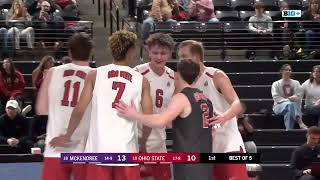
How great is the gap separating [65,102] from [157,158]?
93 cm

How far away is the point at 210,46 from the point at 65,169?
8.33m

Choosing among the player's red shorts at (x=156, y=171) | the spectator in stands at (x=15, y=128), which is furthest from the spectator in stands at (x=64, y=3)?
the player's red shorts at (x=156, y=171)

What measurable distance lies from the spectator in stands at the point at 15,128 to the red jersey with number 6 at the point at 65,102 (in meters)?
5.13

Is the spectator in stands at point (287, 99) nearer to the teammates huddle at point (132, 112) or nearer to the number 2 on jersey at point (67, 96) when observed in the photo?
the teammates huddle at point (132, 112)

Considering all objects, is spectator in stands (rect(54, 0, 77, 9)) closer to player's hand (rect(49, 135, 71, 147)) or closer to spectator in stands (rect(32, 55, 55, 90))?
spectator in stands (rect(32, 55, 55, 90))

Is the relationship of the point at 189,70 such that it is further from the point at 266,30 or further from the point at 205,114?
the point at 266,30

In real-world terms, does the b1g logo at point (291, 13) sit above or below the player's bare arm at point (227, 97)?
above

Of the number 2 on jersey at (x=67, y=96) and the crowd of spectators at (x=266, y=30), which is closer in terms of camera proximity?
the number 2 on jersey at (x=67, y=96)

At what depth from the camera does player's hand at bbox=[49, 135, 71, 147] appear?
6.25 meters

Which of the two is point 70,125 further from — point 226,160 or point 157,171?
point 226,160

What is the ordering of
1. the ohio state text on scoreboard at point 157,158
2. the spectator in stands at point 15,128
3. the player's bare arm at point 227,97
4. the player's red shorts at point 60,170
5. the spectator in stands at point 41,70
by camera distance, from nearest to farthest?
the ohio state text on scoreboard at point 157,158
the player's bare arm at point 227,97
the player's red shorts at point 60,170
the spectator in stands at point 15,128
the spectator in stands at point 41,70

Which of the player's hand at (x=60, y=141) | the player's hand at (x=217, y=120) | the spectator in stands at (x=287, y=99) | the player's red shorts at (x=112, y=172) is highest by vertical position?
the player's hand at (x=217, y=120)

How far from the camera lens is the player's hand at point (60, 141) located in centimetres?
625

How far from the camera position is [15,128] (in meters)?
11.5
